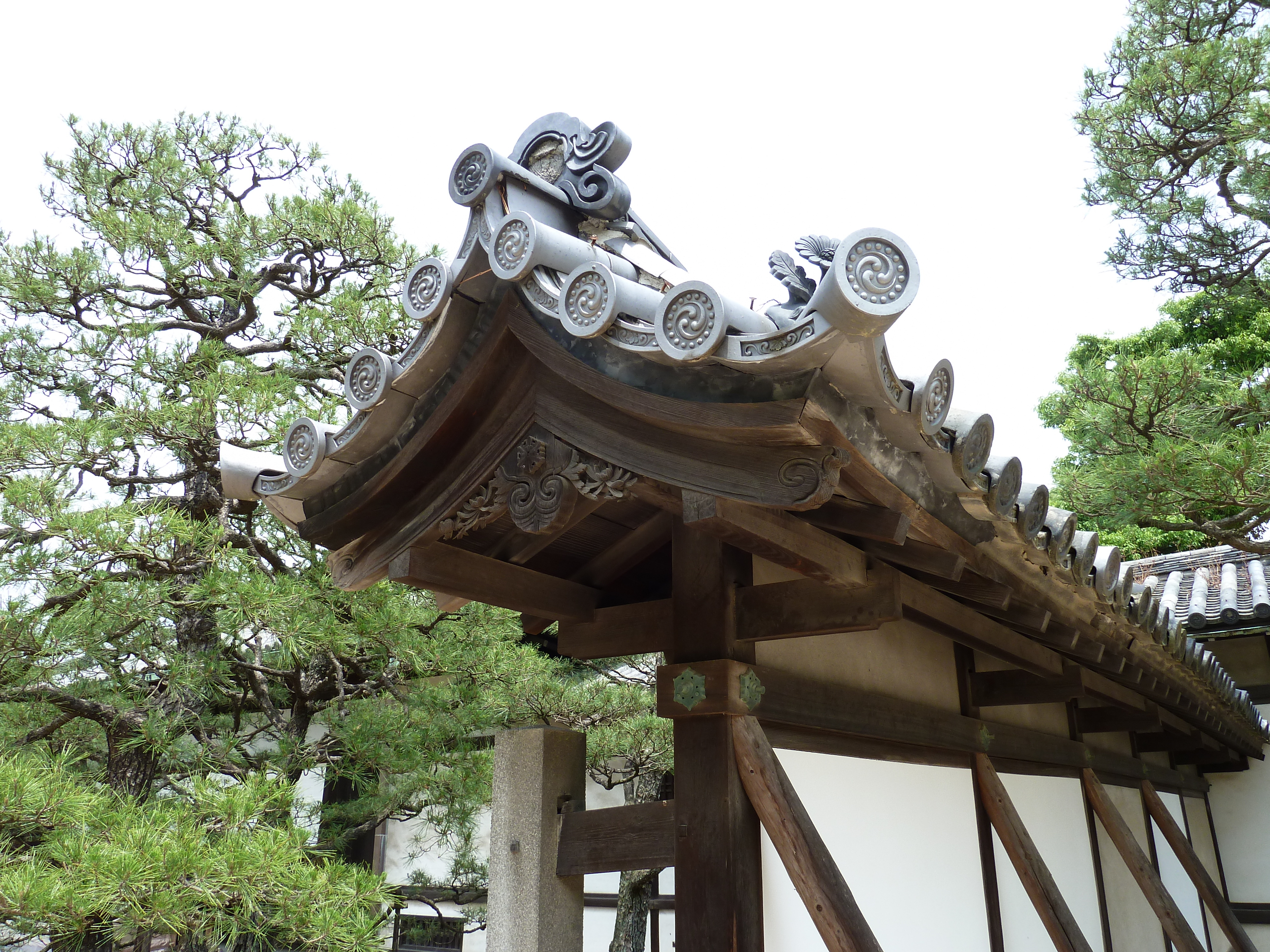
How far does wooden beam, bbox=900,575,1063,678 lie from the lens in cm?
299

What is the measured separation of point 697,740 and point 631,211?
147 centimetres

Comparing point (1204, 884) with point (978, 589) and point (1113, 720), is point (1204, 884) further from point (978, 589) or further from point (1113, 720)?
point (978, 589)

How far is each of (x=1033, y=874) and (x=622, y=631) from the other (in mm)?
1924

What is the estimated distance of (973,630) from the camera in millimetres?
3574

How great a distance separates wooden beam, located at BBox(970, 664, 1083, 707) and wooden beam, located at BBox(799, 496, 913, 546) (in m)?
2.19

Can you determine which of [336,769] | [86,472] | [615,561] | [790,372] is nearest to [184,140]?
[86,472]

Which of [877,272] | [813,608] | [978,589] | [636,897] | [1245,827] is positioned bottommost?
[636,897]

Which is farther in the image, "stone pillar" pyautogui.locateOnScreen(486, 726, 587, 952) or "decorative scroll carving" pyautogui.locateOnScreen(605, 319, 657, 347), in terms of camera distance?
"stone pillar" pyautogui.locateOnScreen(486, 726, 587, 952)

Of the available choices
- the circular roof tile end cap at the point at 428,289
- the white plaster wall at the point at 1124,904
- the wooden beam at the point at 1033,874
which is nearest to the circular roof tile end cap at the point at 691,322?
the circular roof tile end cap at the point at 428,289

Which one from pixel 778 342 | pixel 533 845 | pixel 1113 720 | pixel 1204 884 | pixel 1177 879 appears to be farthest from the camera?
pixel 1177 879

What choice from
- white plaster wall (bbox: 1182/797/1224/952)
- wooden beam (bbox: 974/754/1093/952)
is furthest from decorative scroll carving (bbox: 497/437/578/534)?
white plaster wall (bbox: 1182/797/1224/952)

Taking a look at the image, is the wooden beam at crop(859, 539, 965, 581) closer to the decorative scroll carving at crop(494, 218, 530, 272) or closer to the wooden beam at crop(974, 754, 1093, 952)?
the decorative scroll carving at crop(494, 218, 530, 272)

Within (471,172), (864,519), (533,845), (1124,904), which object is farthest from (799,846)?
(1124,904)

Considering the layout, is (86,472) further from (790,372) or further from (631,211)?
(790,372)
